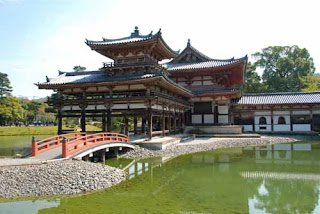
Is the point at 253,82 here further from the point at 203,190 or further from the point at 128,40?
the point at 203,190

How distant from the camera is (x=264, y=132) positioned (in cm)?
3369

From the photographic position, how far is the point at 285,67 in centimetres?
5728

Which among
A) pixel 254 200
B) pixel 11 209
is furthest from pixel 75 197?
pixel 254 200

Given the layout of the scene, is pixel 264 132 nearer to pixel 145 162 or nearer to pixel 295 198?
pixel 145 162

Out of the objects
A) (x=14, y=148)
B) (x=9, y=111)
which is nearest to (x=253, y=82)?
(x=14, y=148)

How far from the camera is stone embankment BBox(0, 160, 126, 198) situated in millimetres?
10555

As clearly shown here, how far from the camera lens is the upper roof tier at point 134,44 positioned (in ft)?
77.2

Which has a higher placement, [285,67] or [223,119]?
[285,67]

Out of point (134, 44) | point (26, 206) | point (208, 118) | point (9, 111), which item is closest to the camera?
point (26, 206)

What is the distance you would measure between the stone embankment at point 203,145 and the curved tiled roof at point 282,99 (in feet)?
14.7

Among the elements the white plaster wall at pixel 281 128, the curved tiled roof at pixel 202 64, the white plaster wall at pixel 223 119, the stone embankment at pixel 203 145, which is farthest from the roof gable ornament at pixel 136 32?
the white plaster wall at pixel 281 128

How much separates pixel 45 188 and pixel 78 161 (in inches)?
118

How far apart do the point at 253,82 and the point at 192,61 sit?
27003 millimetres

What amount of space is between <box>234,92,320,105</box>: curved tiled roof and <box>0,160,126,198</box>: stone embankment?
83.5ft
